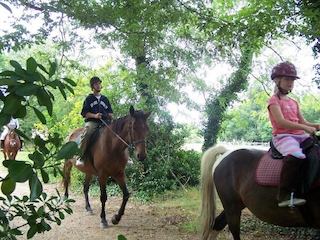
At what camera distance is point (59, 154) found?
98 centimetres

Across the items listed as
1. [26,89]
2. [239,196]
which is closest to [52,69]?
[26,89]

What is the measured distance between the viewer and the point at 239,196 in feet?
11.8

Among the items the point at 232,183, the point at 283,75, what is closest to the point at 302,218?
the point at 232,183

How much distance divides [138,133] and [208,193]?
5.22 feet

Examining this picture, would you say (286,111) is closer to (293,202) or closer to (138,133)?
(293,202)

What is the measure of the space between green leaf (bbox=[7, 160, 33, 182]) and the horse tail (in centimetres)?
329

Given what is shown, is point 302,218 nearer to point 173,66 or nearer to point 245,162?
point 245,162

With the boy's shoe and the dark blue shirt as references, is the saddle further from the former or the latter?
the dark blue shirt

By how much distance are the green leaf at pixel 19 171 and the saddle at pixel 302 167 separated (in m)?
2.63

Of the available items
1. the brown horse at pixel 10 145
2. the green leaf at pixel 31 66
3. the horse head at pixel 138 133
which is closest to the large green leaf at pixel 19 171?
the green leaf at pixel 31 66

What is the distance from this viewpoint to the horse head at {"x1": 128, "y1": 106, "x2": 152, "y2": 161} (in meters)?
5.06

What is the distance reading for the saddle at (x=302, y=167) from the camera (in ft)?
9.50

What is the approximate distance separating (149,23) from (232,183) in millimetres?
2209

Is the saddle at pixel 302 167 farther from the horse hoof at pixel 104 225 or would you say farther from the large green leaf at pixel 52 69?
the horse hoof at pixel 104 225
